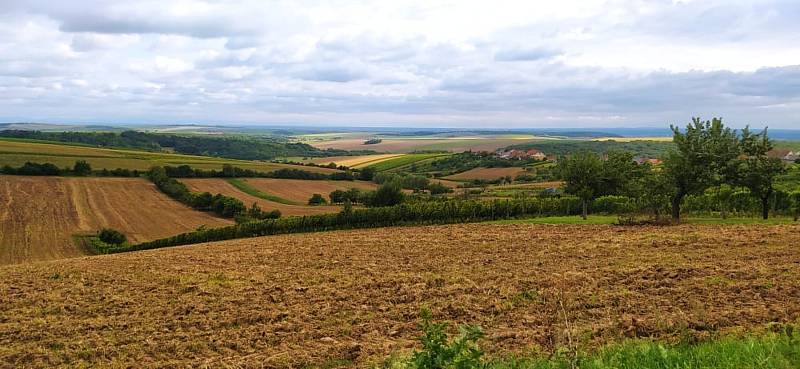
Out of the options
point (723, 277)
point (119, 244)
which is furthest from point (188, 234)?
point (723, 277)

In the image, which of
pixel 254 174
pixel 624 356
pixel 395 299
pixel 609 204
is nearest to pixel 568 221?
pixel 609 204

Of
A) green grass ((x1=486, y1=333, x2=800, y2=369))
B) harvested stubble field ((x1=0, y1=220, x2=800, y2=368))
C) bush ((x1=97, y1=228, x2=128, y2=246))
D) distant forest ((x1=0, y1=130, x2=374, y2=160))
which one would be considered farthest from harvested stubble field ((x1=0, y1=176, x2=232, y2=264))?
distant forest ((x1=0, y1=130, x2=374, y2=160))

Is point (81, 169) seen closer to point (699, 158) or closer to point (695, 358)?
point (699, 158)

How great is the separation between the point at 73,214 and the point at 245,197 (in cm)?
2335

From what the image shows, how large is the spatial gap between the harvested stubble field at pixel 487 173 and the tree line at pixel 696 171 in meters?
69.6

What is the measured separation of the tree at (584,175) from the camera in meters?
39.8

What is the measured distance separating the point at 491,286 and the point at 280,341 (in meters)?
7.84

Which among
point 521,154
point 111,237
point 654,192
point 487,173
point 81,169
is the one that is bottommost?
point 111,237

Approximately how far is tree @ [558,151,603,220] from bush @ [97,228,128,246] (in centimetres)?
4567

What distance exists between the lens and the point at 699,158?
35.7m

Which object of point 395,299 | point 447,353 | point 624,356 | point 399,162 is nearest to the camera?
point 447,353

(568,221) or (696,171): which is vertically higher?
(696,171)

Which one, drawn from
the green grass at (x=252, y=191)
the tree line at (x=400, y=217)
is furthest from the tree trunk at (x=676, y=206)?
the green grass at (x=252, y=191)

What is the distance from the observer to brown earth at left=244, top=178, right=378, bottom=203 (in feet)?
291
